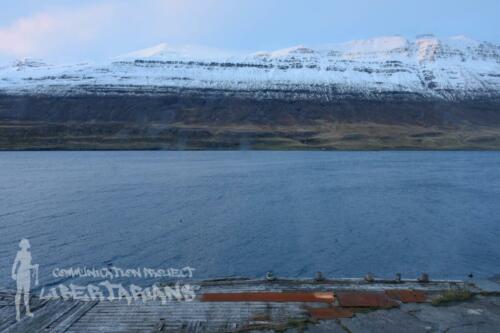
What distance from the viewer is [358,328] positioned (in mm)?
18188

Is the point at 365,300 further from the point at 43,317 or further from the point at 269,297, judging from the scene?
the point at 43,317

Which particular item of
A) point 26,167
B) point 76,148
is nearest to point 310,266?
point 26,167

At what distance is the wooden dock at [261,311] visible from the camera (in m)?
18.6

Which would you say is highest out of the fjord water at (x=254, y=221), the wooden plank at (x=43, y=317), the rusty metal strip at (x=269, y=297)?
the wooden plank at (x=43, y=317)

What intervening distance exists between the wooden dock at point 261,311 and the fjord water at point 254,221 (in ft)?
23.0

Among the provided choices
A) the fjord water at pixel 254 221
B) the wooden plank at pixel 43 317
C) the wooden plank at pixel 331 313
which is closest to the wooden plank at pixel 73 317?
the wooden plank at pixel 43 317

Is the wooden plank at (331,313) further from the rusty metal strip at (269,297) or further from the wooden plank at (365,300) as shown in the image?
the rusty metal strip at (269,297)

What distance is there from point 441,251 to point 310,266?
11.8 m

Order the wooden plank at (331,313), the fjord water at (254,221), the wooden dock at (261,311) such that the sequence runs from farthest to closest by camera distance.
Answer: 1. the fjord water at (254,221)
2. the wooden plank at (331,313)
3. the wooden dock at (261,311)

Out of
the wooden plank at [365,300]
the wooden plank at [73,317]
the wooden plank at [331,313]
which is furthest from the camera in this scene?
the wooden plank at [365,300]

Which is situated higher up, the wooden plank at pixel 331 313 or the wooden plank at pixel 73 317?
the wooden plank at pixel 73 317

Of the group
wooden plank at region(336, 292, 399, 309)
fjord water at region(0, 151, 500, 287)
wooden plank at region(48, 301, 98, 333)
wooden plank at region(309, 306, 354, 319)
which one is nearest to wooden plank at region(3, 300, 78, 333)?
wooden plank at region(48, 301, 98, 333)

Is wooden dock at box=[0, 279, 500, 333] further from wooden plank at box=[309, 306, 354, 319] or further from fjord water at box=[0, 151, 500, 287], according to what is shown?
fjord water at box=[0, 151, 500, 287]

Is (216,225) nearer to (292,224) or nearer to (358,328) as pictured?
(292,224)
